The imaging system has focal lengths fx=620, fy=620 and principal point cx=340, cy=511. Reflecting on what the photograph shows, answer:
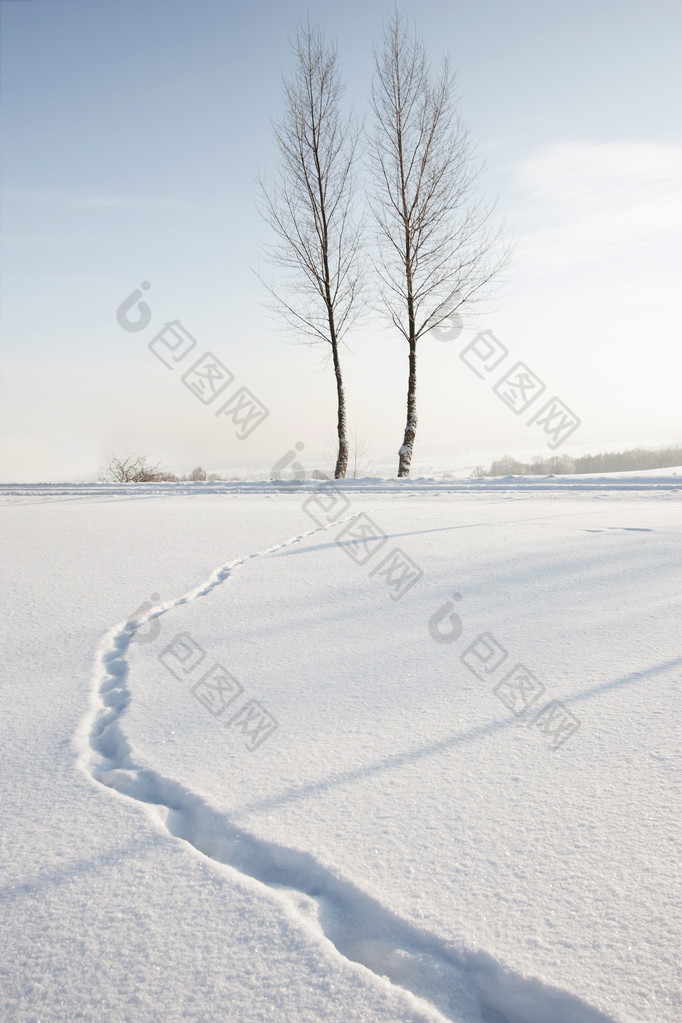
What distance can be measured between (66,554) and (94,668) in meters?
1.73

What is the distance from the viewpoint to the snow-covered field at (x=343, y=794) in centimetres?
106

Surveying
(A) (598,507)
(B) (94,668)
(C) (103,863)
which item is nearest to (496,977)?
(C) (103,863)

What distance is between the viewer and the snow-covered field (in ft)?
3.49

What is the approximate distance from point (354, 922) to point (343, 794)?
0.34 metres

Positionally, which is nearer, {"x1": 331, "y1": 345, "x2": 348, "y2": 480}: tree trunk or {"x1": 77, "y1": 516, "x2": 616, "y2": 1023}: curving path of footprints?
{"x1": 77, "y1": 516, "x2": 616, "y2": 1023}: curving path of footprints

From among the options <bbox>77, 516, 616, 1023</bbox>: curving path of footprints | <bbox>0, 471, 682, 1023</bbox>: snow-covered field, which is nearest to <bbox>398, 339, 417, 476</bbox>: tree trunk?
<bbox>0, 471, 682, 1023</bbox>: snow-covered field

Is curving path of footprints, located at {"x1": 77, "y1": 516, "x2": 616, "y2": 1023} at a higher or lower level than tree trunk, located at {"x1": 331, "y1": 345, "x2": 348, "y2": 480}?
lower

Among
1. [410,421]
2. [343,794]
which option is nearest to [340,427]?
[410,421]

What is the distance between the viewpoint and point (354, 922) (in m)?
1.20

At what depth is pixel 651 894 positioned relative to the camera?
121 cm

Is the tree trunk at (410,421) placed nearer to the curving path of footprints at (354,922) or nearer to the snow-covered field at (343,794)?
the snow-covered field at (343,794)

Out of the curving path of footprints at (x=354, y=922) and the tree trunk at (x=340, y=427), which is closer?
the curving path of footprints at (x=354, y=922)

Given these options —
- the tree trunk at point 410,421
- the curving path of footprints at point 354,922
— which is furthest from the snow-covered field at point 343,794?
the tree trunk at point 410,421

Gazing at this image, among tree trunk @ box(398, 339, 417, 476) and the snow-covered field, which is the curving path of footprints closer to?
the snow-covered field
